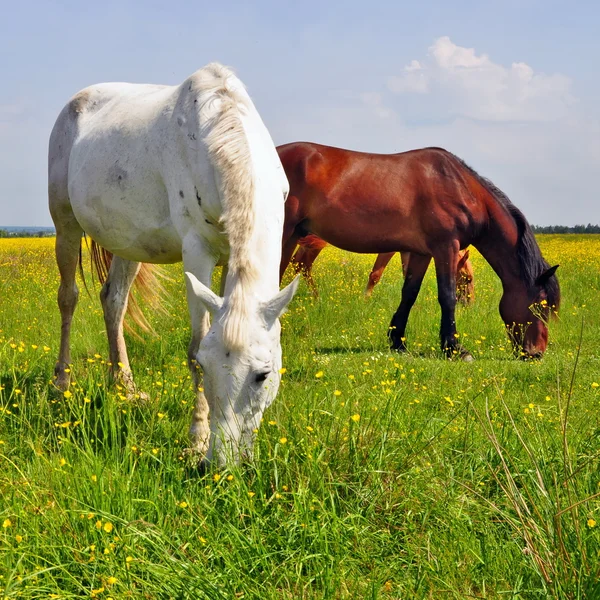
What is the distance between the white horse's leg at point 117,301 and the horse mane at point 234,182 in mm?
2238

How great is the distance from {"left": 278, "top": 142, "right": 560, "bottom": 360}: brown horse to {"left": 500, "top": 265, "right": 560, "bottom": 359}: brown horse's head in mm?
12

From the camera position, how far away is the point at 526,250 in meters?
8.37

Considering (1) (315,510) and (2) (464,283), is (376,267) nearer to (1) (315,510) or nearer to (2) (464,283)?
(2) (464,283)

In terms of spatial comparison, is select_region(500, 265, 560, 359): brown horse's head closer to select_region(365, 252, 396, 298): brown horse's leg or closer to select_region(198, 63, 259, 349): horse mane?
select_region(365, 252, 396, 298): brown horse's leg

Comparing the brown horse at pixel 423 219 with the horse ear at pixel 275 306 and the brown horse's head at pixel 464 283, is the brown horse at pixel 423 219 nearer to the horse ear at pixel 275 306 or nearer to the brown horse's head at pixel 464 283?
the brown horse's head at pixel 464 283

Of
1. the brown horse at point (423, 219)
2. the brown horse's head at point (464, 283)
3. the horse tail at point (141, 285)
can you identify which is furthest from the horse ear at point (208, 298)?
the brown horse's head at point (464, 283)

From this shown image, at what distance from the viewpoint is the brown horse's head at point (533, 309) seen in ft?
26.5

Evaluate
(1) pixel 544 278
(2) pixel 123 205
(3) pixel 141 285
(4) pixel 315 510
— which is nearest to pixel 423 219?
(1) pixel 544 278

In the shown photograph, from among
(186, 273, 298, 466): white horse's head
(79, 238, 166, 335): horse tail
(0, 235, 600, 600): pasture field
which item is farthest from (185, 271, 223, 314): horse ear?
(79, 238, 166, 335): horse tail

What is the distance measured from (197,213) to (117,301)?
7.26ft

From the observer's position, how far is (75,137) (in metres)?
5.91

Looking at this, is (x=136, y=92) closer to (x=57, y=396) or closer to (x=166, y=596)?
(x=57, y=396)

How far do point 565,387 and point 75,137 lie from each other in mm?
4632

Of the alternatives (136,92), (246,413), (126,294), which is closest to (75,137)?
(136,92)
